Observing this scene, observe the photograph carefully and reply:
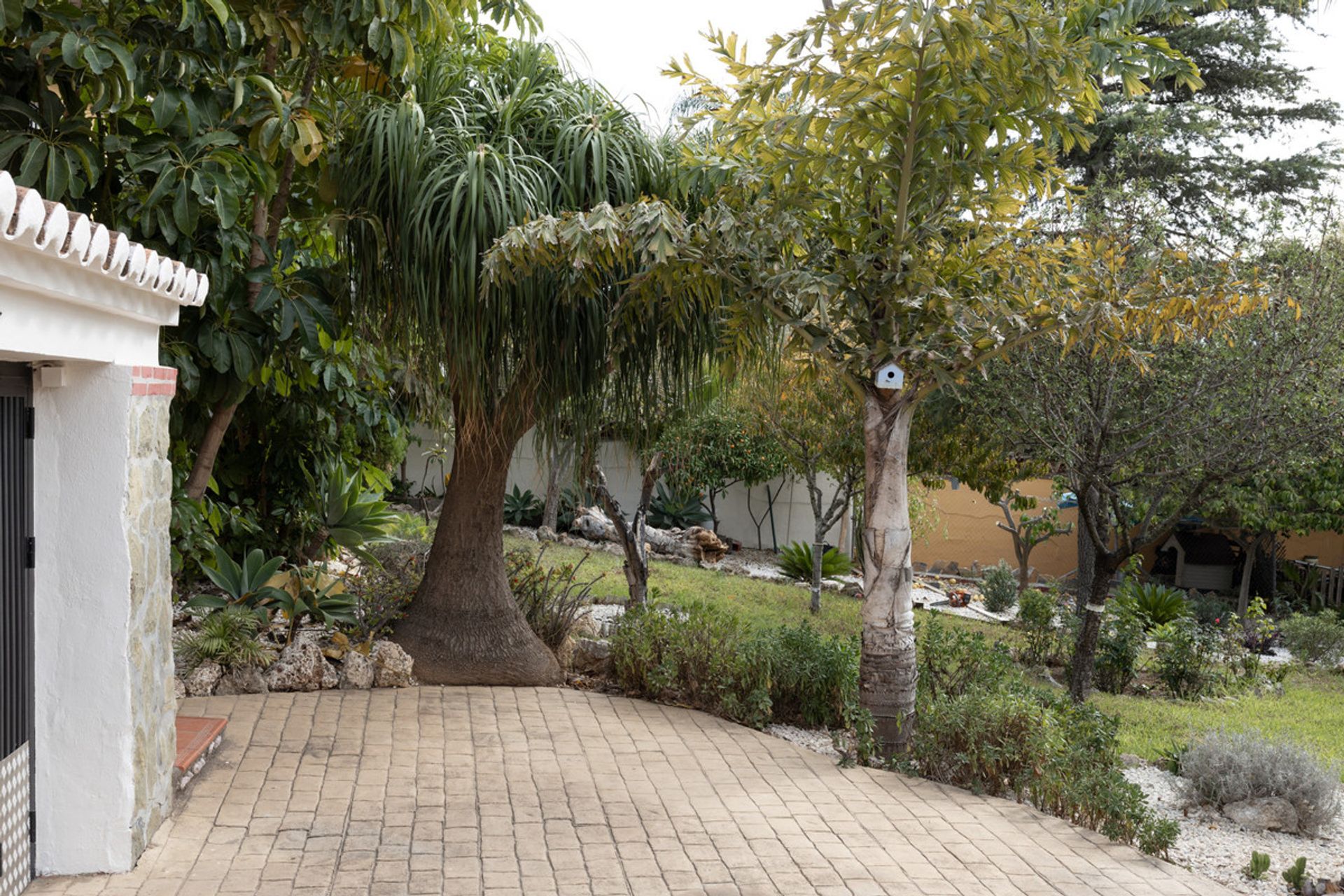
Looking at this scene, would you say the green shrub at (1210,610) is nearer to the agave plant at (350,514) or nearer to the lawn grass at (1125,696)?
the lawn grass at (1125,696)

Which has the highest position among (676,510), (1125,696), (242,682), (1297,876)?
(676,510)

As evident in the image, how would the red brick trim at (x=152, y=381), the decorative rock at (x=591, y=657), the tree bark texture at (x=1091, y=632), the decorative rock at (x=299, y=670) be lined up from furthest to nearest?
the tree bark texture at (x=1091, y=632) < the decorative rock at (x=591, y=657) < the decorative rock at (x=299, y=670) < the red brick trim at (x=152, y=381)

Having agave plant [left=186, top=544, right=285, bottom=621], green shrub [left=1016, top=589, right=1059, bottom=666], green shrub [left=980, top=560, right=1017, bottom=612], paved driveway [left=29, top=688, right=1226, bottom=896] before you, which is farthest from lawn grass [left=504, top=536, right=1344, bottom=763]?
agave plant [left=186, top=544, right=285, bottom=621]

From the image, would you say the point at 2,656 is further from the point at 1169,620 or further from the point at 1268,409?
the point at 1169,620

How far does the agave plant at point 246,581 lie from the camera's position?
771 cm

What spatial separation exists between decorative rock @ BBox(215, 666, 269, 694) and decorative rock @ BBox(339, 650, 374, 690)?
0.48 m

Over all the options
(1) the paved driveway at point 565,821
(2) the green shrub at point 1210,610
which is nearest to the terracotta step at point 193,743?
(1) the paved driveway at point 565,821

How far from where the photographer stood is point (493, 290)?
670 cm

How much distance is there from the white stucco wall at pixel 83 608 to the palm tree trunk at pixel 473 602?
3236mm

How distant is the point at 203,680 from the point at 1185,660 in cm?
818

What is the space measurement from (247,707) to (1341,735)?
807cm

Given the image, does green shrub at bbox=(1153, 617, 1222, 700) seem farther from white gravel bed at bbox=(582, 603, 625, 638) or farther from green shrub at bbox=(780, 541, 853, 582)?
green shrub at bbox=(780, 541, 853, 582)

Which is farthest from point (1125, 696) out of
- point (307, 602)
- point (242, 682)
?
point (242, 682)

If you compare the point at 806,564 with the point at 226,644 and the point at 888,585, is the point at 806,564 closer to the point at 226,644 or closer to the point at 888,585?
the point at 888,585
